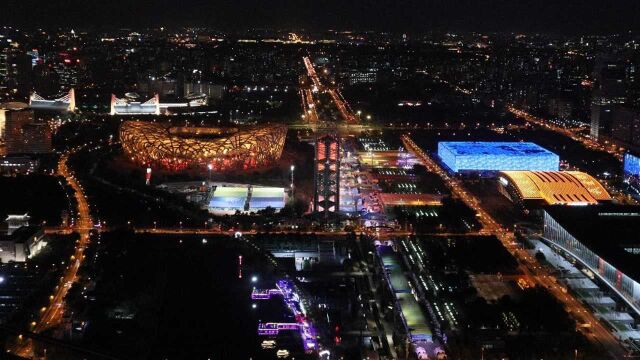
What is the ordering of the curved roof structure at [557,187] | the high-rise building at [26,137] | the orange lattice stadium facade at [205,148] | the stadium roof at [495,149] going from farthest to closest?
the high-rise building at [26,137], the stadium roof at [495,149], the orange lattice stadium facade at [205,148], the curved roof structure at [557,187]

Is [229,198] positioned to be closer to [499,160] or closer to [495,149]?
[499,160]

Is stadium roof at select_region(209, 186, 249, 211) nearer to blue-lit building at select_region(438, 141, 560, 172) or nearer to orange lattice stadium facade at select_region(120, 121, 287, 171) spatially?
orange lattice stadium facade at select_region(120, 121, 287, 171)

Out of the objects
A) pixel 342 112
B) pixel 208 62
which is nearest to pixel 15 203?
pixel 342 112

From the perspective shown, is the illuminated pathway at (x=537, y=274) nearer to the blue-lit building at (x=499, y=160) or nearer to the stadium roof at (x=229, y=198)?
the blue-lit building at (x=499, y=160)

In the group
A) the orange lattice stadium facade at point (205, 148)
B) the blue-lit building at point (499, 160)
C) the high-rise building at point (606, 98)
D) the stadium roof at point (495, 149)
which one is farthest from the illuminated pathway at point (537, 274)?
the high-rise building at point (606, 98)

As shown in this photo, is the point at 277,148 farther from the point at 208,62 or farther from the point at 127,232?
the point at 208,62

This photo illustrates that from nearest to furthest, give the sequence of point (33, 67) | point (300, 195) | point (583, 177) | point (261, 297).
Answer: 1. point (261, 297)
2. point (300, 195)
3. point (583, 177)
4. point (33, 67)

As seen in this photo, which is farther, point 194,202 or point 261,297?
point 194,202
